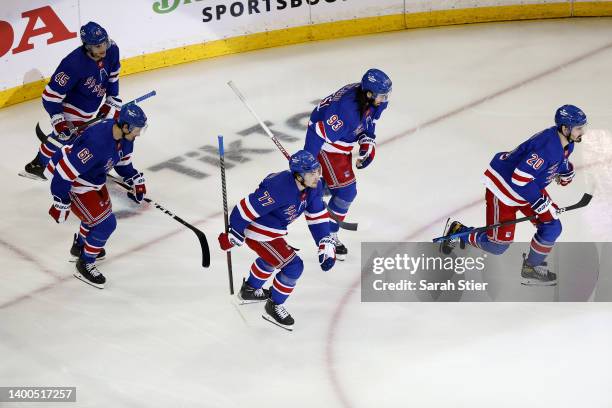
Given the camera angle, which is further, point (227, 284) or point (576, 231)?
point (576, 231)

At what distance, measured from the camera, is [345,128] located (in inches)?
229

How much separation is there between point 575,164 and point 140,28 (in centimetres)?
373

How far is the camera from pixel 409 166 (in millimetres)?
7207

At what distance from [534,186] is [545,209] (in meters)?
0.14

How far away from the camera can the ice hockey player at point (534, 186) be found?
5.43 metres

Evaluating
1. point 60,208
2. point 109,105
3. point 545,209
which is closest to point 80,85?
point 109,105

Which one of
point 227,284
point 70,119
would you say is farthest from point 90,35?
point 227,284

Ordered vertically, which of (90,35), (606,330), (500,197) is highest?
(90,35)

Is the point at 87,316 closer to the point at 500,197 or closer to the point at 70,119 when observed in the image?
the point at 70,119

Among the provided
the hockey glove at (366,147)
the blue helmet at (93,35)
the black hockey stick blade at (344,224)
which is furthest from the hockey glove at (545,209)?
the blue helmet at (93,35)

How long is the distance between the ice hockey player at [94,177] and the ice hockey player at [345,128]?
1.01m

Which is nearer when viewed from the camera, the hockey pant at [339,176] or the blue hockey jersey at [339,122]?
the blue hockey jersey at [339,122]

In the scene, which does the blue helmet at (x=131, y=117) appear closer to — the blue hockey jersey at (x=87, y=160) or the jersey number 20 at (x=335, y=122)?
the blue hockey jersey at (x=87, y=160)

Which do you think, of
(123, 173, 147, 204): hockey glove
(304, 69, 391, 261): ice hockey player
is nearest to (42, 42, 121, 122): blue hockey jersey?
(123, 173, 147, 204): hockey glove
